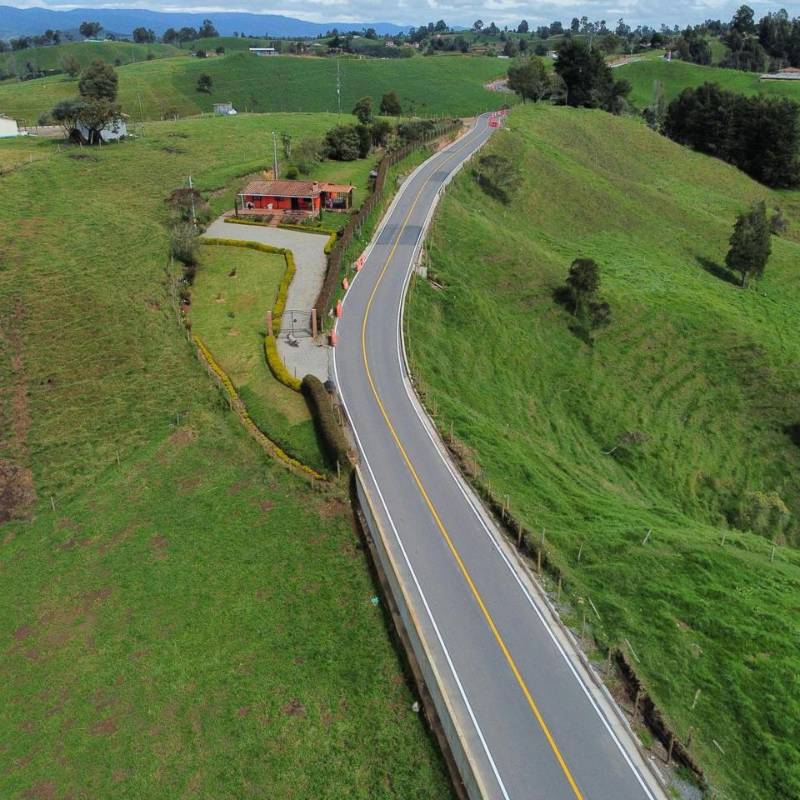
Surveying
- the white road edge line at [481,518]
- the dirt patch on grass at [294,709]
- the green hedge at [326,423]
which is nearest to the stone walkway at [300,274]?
the green hedge at [326,423]

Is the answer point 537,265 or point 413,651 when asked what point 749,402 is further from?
point 413,651

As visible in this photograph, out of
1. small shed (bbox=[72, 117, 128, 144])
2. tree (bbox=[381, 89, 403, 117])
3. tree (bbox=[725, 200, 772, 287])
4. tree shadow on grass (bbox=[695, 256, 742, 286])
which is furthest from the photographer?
tree (bbox=[381, 89, 403, 117])

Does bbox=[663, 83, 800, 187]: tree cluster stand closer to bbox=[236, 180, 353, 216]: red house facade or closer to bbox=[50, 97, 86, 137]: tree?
bbox=[236, 180, 353, 216]: red house facade

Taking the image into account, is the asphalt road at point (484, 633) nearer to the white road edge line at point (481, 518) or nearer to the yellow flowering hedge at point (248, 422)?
the white road edge line at point (481, 518)

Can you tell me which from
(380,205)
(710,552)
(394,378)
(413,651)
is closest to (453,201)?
(380,205)

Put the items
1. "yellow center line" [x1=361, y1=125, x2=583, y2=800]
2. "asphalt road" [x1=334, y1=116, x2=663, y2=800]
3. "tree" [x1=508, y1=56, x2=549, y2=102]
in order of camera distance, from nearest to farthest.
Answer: "asphalt road" [x1=334, y1=116, x2=663, y2=800]
"yellow center line" [x1=361, y1=125, x2=583, y2=800]
"tree" [x1=508, y1=56, x2=549, y2=102]

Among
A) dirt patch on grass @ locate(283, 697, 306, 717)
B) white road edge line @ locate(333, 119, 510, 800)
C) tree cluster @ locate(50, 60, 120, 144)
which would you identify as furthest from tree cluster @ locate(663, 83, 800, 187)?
dirt patch on grass @ locate(283, 697, 306, 717)

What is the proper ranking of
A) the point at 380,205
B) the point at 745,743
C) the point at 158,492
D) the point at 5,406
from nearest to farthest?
the point at 745,743 < the point at 158,492 < the point at 5,406 < the point at 380,205
